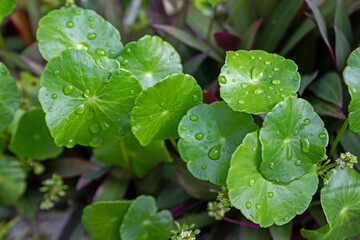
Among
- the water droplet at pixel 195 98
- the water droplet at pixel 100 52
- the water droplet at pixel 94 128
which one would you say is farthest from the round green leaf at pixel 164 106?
the water droplet at pixel 100 52

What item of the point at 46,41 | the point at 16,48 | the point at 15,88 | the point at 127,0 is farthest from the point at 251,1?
the point at 16,48

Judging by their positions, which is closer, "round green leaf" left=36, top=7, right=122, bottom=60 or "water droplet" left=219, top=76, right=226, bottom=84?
"water droplet" left=219, top=76, right=226, bottom=84

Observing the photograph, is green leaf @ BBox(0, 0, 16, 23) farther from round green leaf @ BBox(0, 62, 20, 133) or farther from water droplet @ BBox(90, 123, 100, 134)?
water droplet @ BBox(90, 123, 100, 134)

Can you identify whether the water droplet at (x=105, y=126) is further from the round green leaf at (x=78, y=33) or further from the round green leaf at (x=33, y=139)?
the round green leaf at (x=33, y=139)

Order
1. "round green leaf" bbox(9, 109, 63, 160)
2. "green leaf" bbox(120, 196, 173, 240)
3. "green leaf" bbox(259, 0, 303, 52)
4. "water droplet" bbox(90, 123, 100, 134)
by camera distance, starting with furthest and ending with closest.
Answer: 1. "green leaf" bbox(259, 0, 303, 52)
2. "round green leaf" bbox(9, 109, 63, 160)
3. "green leaf" bbox(120, 196, 173, 240)
4. "water droplet" bbox(90, 123, 100, 134)

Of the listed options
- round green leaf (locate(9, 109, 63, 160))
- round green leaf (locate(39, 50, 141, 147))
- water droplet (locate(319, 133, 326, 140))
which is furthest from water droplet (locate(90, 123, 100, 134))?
water droplet (locate(319, 133, 326, 140))

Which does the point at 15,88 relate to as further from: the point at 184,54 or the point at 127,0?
the point at 127,0

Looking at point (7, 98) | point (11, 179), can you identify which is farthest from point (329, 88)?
point (11, 179)
